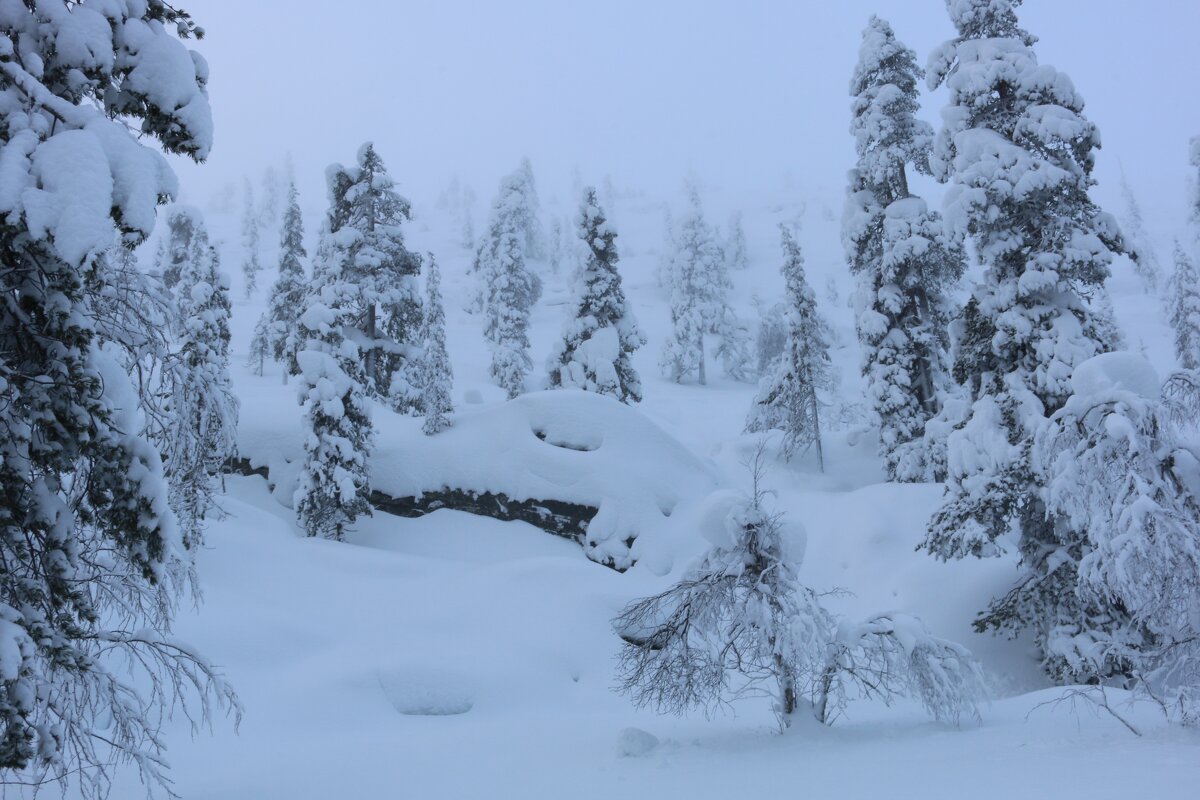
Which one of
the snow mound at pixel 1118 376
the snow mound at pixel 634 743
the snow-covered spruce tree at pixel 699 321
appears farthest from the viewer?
the snow-covered spruce tree at pixel 699 321

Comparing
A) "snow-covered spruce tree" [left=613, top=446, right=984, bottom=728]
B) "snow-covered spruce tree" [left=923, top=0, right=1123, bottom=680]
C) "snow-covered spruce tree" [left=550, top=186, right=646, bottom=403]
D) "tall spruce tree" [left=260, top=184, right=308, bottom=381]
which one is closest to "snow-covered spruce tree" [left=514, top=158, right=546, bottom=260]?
"tall spruce tree" [left=260, top=184, right=308, bottom=381]

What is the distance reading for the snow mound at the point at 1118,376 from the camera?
9586 mm

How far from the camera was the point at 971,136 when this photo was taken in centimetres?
1477

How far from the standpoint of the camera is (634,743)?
9.43 meters

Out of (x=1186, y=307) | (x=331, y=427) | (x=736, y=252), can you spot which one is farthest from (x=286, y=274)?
(x=736, y=252)

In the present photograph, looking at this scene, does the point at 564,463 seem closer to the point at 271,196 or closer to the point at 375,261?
the point at 375,261

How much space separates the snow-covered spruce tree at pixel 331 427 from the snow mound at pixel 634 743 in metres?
13.4

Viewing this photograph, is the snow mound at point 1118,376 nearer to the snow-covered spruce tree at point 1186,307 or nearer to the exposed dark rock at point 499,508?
the exposed dark rock at point 499,508

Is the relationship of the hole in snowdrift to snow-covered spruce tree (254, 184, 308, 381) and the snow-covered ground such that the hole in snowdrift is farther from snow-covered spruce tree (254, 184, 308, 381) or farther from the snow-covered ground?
snow-covered spruce tree (254, 184, 308, 381)

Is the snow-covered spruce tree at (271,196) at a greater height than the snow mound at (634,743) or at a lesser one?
greater

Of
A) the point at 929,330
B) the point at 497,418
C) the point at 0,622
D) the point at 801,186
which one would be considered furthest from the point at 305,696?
the point at 801,186

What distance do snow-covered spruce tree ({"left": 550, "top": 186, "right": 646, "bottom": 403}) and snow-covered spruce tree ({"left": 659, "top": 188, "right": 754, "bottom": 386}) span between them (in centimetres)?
2580

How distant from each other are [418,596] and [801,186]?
16127cm

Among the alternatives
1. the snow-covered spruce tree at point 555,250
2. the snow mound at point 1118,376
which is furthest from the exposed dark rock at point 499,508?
the snow-covered spruce tree at point 555,250
